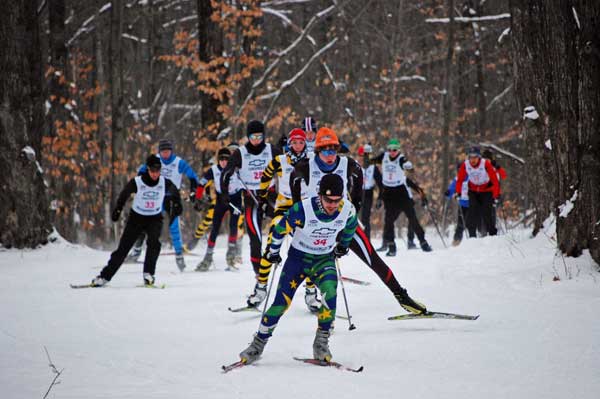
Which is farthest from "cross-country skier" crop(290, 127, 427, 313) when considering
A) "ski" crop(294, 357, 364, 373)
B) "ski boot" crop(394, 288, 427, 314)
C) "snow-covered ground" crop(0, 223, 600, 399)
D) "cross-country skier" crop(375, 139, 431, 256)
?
"cross-country skier" crop(375, 139, 431, 256)

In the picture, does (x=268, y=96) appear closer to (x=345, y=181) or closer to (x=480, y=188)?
(x=480, y=188)

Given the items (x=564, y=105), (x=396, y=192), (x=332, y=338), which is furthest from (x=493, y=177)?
(x=332, y=338)

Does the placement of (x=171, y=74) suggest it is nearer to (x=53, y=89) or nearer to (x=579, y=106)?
(x=53, y=89)

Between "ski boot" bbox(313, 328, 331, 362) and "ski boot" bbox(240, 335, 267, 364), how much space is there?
443mm

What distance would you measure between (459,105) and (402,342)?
23531 millimetres

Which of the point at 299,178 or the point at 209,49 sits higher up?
the point at 209,49

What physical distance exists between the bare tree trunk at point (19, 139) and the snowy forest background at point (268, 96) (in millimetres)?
26

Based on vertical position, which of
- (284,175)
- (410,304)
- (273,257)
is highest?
(284,175)

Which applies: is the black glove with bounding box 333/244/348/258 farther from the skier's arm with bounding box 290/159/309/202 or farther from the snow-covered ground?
the skier's arm with bounding box 290/159/309/202

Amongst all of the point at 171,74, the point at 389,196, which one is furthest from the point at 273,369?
the point at 171,74

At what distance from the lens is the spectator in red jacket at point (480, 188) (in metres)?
13.9

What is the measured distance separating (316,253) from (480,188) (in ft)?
30.0

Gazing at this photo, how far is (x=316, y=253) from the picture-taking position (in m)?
5.73

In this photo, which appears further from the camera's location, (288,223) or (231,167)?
(231,167)
